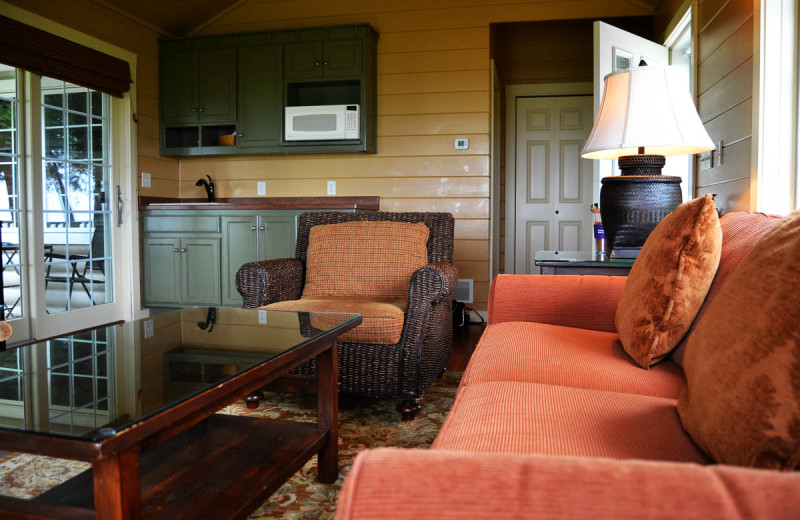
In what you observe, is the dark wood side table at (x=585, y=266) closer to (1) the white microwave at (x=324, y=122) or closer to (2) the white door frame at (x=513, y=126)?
(1) the white microwave at (x=324, y=122)

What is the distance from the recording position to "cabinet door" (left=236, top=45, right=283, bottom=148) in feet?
15.3

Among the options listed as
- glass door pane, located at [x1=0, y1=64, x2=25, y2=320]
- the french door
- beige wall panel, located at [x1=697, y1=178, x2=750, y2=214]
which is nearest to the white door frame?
beige wall panel, located at [x1=697, y1=178, x2=750, y2=214]

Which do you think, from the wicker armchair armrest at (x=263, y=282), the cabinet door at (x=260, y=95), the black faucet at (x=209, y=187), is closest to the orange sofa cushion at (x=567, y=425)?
the wicker armchair armrest at (x=263, y=282)

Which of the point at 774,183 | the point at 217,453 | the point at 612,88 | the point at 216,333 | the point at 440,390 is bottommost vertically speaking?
the point at 440,390

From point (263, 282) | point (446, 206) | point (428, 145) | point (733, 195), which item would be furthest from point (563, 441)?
point (428, 145)

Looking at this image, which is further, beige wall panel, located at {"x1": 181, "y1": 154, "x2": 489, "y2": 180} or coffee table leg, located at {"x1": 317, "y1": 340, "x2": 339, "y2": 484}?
beige wall panel, located at {"x1": 181, "y1": 154, "x2": 489, "y2": 180}

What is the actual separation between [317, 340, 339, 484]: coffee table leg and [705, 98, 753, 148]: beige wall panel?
1969 millimetres

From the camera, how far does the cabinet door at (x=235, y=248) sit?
173 inches

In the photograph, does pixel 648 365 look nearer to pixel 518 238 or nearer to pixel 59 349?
pixel 59 349

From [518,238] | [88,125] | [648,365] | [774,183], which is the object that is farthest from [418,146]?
[648,365]

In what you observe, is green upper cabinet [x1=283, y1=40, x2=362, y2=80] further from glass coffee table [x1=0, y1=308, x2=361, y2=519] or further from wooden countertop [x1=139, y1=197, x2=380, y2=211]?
glass coffee table [x1=0, y1=308, x2=361, y2=519]

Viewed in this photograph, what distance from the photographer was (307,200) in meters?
4.82

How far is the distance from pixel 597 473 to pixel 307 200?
→ 4.49m

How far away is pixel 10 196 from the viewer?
365 centimetres
